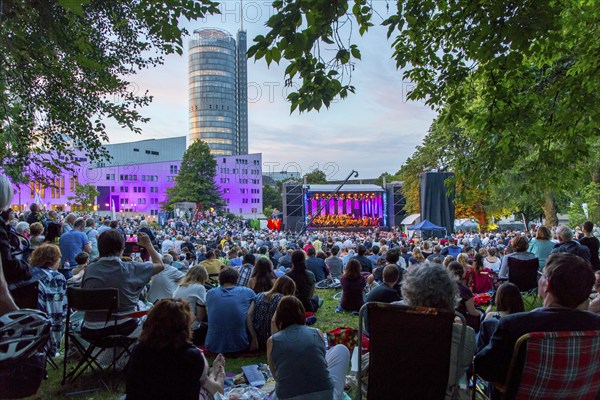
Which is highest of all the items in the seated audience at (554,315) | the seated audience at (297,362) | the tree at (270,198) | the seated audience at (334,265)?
the tree at (270,198)

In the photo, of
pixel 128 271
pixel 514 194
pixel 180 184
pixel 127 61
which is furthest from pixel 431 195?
pixel 180 184

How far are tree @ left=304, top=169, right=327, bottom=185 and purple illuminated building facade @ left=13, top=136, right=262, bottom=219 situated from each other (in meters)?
15.5

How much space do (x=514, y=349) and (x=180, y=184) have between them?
54136 mm

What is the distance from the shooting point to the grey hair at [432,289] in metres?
2.56

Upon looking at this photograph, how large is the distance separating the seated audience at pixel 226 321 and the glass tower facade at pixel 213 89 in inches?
4422

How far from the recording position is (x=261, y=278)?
589 centimetres

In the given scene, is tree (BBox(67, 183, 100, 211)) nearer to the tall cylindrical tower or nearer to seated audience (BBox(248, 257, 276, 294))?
seated audience (BBox(248, 257, 276, 294))

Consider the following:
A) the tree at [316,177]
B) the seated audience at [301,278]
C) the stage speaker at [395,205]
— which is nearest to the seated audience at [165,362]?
the seated audience at [301,278]

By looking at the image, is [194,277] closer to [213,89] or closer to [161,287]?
[161,287]

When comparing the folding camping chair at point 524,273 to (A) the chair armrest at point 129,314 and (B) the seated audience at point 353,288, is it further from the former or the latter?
(A) the chair armrest at point 129,314

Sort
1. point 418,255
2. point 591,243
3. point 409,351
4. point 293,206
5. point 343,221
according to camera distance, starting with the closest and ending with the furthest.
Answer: point 409,351 → point 591,243 → point 418,255 → point 343,221 → point 293,206

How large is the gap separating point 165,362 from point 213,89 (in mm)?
117014

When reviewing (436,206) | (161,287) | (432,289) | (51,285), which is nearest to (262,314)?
(161,287)

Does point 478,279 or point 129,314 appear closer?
point 129,314
